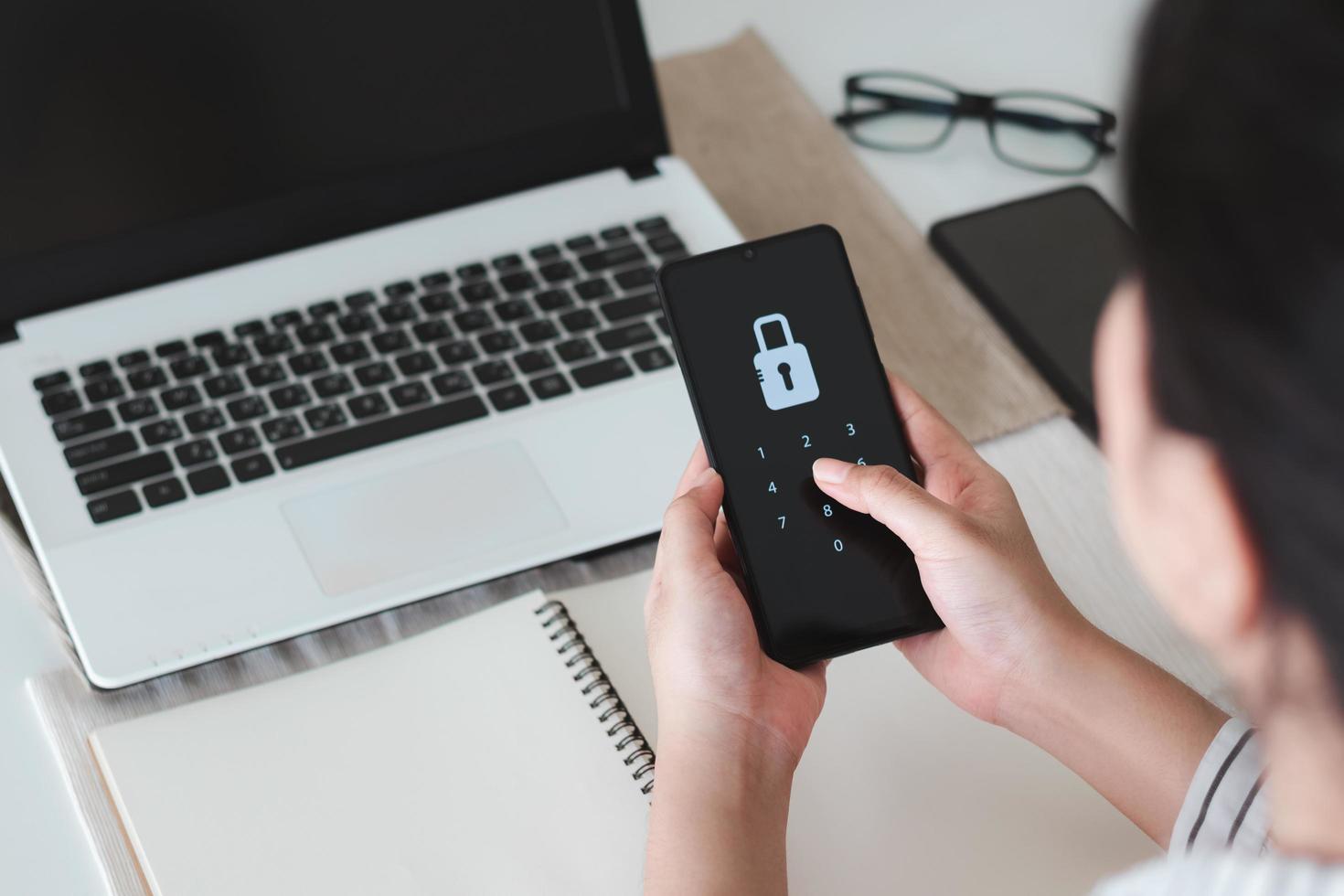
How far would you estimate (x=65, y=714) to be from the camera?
58 cm

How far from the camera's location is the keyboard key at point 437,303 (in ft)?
2.37

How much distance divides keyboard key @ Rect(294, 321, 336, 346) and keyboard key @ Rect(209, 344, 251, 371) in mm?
29

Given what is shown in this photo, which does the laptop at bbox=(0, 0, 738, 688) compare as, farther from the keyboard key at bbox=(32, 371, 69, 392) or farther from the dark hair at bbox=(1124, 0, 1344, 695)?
the dark hair at bbox=(1124, 0, 1344, 695)

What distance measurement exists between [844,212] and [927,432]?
319 millimetres

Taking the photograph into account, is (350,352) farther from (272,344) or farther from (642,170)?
(642,170)

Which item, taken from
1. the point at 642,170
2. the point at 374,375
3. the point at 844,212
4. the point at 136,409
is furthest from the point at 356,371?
the point at 844,212

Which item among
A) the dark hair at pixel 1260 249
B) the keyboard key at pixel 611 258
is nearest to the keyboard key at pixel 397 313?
the keyboard key at pixel 611 258

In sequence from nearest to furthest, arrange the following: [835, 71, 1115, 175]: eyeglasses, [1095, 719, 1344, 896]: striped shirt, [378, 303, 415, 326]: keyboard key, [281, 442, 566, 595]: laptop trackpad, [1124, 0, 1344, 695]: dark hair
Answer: [1124, 0, 1344, 695]: dark hair → [1095, 719, 1344, 896]: striped shirt → [281, 442, 566, 595]: laptop trackpad → [378, 303, 415, 326]: keyboard key → [835, 71, 1115, 175]: eyeglasses

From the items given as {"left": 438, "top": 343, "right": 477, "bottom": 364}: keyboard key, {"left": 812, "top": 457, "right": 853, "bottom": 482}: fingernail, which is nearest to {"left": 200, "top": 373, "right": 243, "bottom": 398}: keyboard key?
{"left": 438, "top": 343, "right": 477, "bottom": 364}: keyboard key

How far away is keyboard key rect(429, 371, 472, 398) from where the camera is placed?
2.24 ft

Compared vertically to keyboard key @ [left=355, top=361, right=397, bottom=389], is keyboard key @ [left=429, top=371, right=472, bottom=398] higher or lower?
lower

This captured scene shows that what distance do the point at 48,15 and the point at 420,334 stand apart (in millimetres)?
240

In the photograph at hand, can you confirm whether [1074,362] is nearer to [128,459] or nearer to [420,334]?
[420,334]

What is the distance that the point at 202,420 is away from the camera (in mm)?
664
